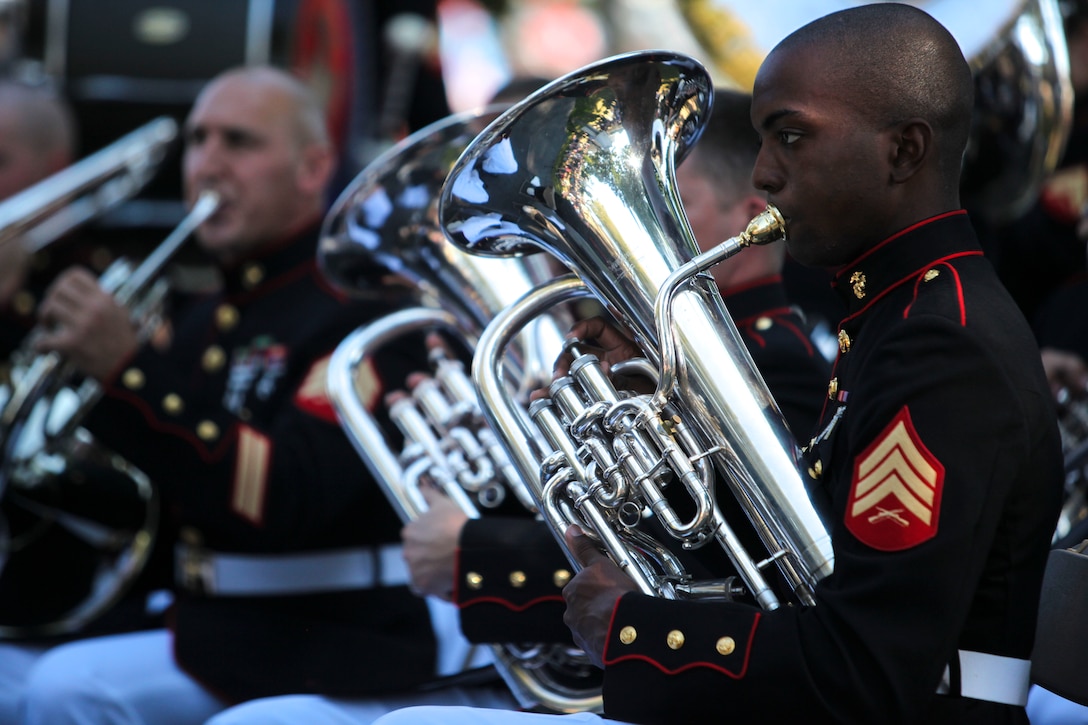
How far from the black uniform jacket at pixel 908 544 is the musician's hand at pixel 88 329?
5.97ft

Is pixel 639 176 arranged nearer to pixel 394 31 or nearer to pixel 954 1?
pixel 954 1

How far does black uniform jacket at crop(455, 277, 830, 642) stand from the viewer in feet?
8.12

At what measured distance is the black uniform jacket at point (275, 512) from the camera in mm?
3025

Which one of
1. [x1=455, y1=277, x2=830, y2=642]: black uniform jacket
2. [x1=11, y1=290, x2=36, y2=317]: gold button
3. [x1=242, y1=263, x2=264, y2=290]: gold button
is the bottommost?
[x1=455, y1=277, x2=830, y2=642]: black uniform jacket

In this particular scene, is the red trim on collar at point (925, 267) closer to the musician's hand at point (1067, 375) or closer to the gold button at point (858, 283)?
the gold button at point (858, 283)

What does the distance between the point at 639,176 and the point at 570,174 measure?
110 mm

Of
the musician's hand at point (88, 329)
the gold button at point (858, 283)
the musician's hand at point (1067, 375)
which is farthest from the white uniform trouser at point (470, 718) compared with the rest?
the musician's hand at point (1067, 375)

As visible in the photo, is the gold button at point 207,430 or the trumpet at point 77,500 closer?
the gold button at point 207,430

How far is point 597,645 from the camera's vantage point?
1.75 m

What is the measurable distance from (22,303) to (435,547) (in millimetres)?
2506

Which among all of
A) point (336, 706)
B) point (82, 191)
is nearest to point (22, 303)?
point (82, 191)

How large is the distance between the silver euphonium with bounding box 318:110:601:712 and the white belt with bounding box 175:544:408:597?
13.7 inches

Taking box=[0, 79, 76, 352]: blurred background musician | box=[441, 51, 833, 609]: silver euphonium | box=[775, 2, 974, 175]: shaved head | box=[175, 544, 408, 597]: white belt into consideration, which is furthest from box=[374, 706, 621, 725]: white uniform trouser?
box=[0, 79, 76, 352]: blurred background musician

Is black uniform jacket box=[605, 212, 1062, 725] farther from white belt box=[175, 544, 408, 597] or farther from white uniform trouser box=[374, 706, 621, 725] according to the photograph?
white belt box=[175, 544, 408, 597]
